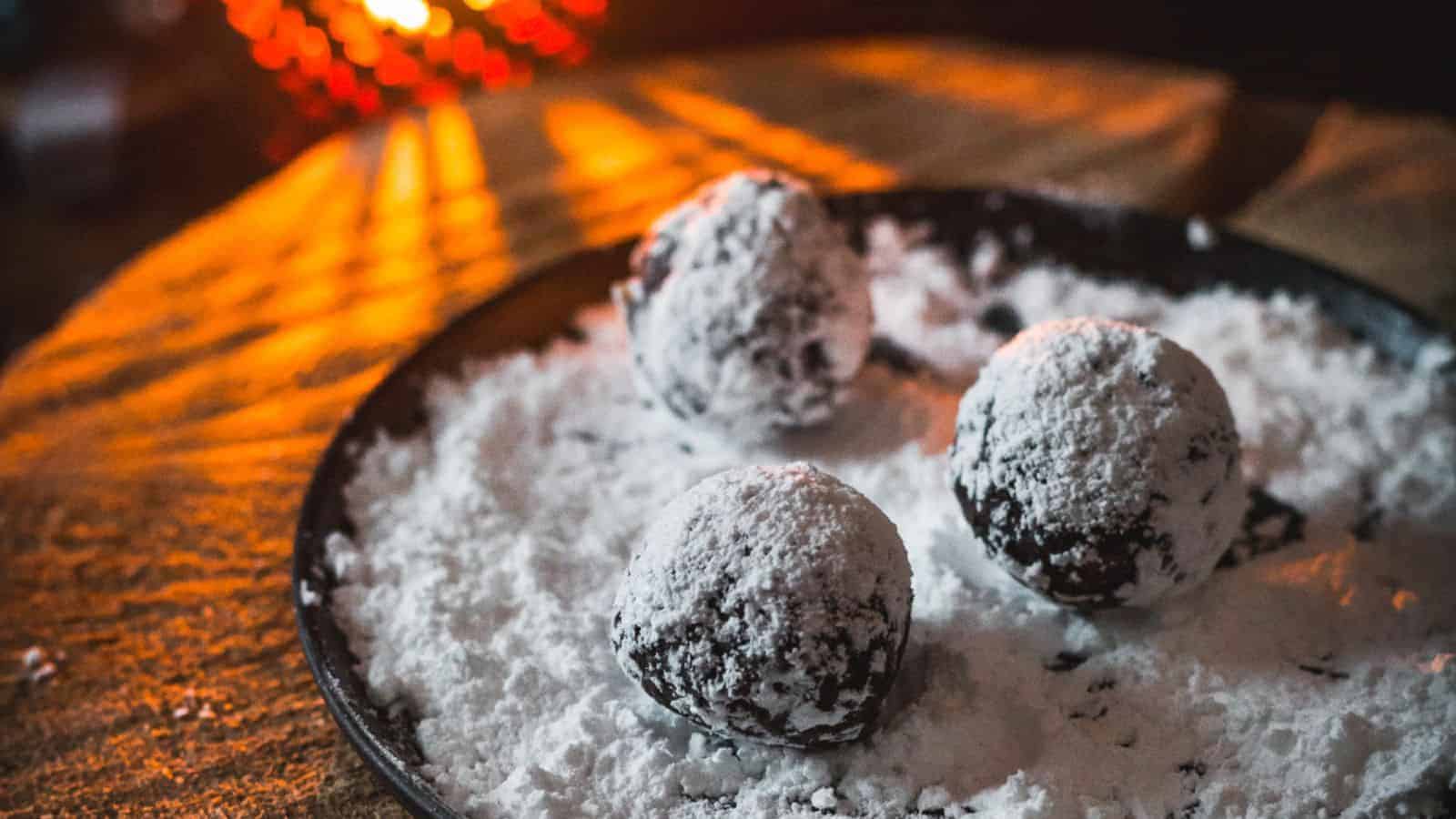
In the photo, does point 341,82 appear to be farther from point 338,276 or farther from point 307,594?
point 307,594

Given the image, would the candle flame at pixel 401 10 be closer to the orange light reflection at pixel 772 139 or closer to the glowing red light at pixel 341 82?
the orange light reflection at pixel 772 139

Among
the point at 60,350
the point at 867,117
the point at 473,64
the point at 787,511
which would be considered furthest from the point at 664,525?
the point at 473,64

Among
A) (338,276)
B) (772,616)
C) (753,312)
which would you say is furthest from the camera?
(338,276)

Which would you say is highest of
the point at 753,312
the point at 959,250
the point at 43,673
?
the point at 753,312

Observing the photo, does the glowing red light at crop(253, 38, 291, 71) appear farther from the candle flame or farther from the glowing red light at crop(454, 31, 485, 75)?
the candle flame

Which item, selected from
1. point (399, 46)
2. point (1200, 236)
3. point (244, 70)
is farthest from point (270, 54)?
point (1200, 236)

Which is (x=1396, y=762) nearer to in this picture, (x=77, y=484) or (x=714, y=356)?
(x=714, y=356)
